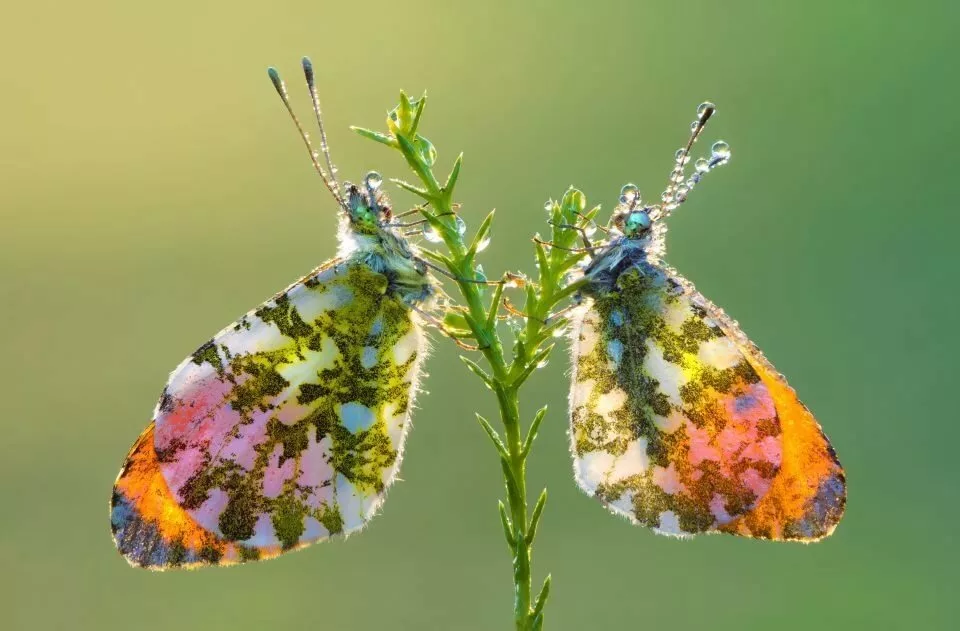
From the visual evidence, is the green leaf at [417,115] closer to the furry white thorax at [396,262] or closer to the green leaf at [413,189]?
the green leaf at [413,189]

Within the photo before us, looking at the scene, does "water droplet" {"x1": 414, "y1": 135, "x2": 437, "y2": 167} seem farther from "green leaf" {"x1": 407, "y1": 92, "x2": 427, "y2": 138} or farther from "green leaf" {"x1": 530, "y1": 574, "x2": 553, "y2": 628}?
"green leaf" {"x1": 530, "y1": 574, "x2": 553, "y2": 628}

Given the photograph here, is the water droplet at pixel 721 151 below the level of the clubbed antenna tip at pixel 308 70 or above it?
below

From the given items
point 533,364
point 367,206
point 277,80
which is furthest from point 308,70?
point 533,364

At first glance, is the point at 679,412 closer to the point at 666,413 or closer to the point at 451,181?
the point at 666,413

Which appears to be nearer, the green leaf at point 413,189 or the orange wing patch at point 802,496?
the green leaf at point 413,189

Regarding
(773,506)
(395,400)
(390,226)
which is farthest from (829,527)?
(390,226)

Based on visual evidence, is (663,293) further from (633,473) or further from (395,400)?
(395,400)

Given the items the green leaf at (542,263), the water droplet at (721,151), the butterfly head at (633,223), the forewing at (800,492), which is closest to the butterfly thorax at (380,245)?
the green leaf at (542,263)
